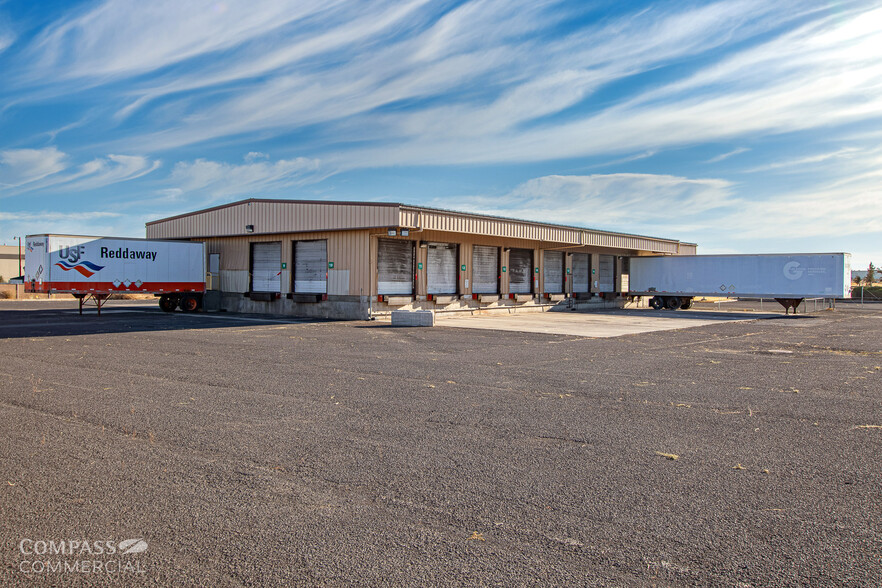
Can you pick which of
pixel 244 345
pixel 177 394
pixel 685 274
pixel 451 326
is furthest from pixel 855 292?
pixel 177 394

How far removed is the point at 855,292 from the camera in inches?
2366

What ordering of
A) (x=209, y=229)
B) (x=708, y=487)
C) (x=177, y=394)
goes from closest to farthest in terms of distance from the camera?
(x=708, y=487) → (x=177, y=394) → (x=209, y=229)

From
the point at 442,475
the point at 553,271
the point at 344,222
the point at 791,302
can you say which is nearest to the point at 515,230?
the point at 553,271

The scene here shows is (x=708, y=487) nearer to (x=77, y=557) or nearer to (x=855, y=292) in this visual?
(x=77, y=557)

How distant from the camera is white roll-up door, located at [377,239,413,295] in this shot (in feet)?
85.8

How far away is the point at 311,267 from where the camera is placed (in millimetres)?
27531

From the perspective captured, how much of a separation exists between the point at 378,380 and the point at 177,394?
10.1 ft

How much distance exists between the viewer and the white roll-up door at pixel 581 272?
37469mm

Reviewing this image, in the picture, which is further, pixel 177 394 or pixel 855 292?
pixel 855 292

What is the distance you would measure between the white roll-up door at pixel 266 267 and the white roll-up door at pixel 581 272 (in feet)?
59.1

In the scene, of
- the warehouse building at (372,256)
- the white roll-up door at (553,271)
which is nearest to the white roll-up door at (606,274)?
the warehouse building at (372,256)

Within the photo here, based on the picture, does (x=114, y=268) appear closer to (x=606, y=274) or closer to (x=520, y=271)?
(x=520, y=271)

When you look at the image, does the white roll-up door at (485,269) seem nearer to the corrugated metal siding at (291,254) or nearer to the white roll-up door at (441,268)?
the white roll-up door at (441,268)

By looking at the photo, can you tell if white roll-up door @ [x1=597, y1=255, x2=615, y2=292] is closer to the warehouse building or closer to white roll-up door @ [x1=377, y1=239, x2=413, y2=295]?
the warehouse building
